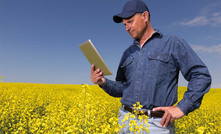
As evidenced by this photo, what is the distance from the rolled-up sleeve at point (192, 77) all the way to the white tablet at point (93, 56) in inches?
27.5

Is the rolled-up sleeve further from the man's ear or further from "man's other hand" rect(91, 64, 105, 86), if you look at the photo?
"man's other hand" rect(91, 64, 105, 86)

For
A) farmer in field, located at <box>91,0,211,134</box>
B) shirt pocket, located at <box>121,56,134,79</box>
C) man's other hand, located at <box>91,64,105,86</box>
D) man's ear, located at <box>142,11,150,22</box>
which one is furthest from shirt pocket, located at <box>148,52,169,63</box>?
man's other hand, located at <box>91,64,105,86</box>

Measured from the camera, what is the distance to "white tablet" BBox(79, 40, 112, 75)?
162 cm

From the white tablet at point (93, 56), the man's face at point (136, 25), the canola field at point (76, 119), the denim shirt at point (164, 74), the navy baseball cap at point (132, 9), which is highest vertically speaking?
the navy baseball cap at point (132, 9)

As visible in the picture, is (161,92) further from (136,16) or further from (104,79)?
(136,16)

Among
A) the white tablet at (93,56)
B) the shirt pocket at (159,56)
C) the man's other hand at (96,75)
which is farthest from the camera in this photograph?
the man's other hand at (96,75)

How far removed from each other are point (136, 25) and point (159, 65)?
0.47m

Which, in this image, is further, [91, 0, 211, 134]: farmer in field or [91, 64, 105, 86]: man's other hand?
[91, 64, 105, 86]: man's other hand

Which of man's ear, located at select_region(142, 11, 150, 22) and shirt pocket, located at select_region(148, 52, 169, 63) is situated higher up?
man's ear, located at select_region(142, 11, 150, 22)

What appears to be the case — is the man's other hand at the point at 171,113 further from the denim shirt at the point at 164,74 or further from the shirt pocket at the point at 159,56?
the shirt pocket at the point at 159,56

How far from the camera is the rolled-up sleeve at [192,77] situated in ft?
4.99

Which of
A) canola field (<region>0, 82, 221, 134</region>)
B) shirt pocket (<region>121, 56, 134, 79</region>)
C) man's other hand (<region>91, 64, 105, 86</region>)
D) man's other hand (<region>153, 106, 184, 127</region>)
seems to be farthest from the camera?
canola field (<region>0, 82, 221, 134</region>)

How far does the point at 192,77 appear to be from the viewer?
62.4 inches

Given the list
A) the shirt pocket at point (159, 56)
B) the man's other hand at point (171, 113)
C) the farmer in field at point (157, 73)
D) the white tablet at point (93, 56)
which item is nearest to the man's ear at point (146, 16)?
the farmer in field at point (157, 73)
